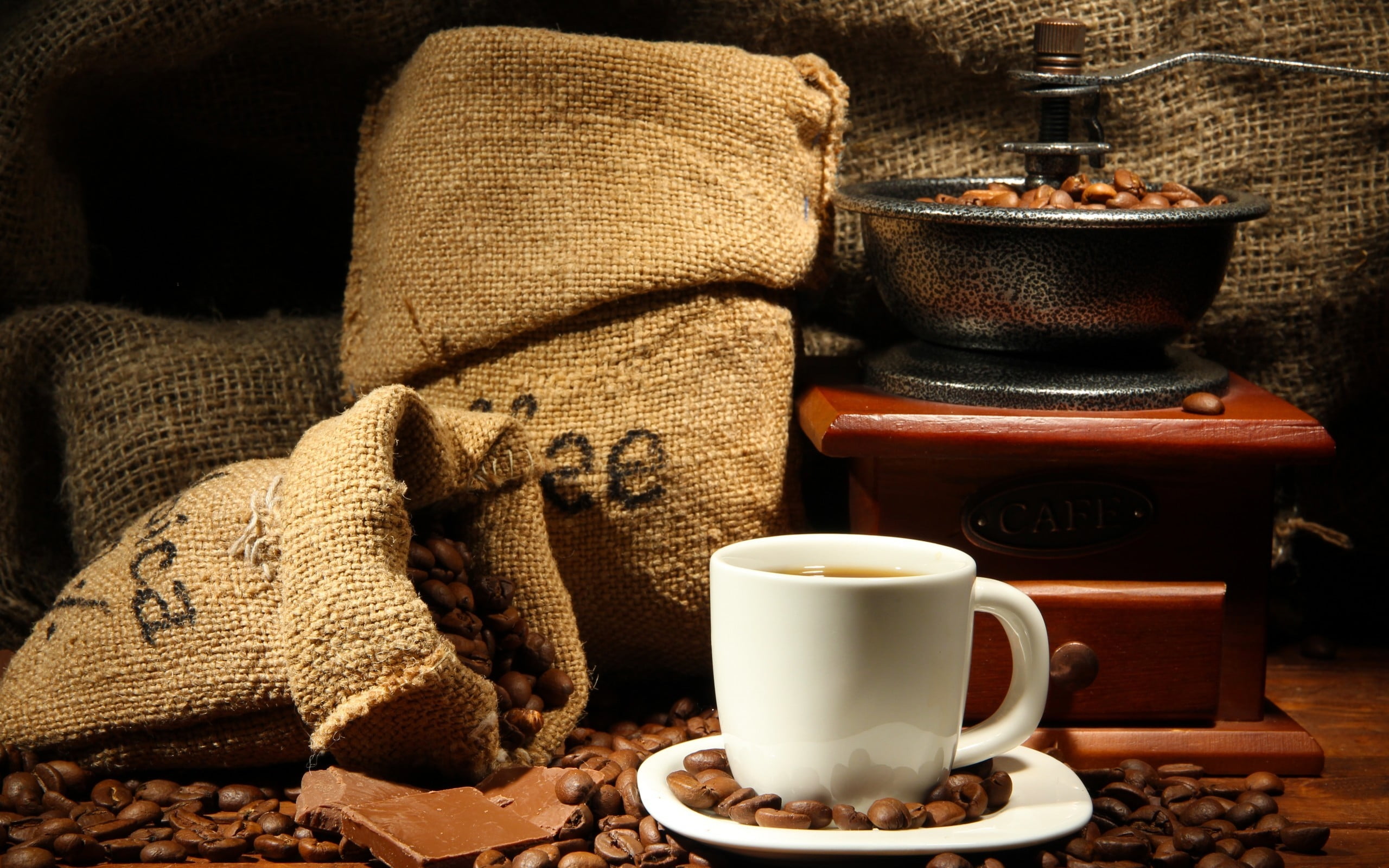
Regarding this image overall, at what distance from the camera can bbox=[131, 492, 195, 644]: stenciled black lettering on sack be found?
1.07m

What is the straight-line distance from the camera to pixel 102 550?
50.1 inches

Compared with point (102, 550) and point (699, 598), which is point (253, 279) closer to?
point (102, 550)

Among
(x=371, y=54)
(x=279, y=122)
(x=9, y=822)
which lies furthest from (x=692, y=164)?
(x=9, y=822)

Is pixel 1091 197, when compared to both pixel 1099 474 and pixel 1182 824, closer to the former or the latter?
pixel 1099 474

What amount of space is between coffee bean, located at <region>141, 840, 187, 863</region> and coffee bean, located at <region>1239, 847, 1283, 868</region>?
30.6 inches

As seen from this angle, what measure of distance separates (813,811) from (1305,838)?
1.27 feet

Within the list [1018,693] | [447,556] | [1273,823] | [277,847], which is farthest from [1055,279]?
[277,847]

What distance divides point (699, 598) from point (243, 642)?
1.46ft

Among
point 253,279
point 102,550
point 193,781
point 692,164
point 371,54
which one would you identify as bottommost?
point 193,781

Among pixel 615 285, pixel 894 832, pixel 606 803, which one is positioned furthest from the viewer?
pixel 615 285

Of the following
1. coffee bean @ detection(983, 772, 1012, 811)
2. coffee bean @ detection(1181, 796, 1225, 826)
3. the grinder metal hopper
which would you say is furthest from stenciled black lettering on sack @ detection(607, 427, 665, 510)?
coffee bean @ detection(1181, 796, 1225, 826)

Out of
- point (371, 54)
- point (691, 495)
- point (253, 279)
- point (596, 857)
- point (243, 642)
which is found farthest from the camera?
point (253, 279)

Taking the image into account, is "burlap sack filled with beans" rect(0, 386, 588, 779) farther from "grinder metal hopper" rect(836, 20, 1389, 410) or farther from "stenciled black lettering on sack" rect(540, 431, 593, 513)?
"grinder metal hopper" rect(836, 20, 1389, 410)

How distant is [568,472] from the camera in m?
1.25
